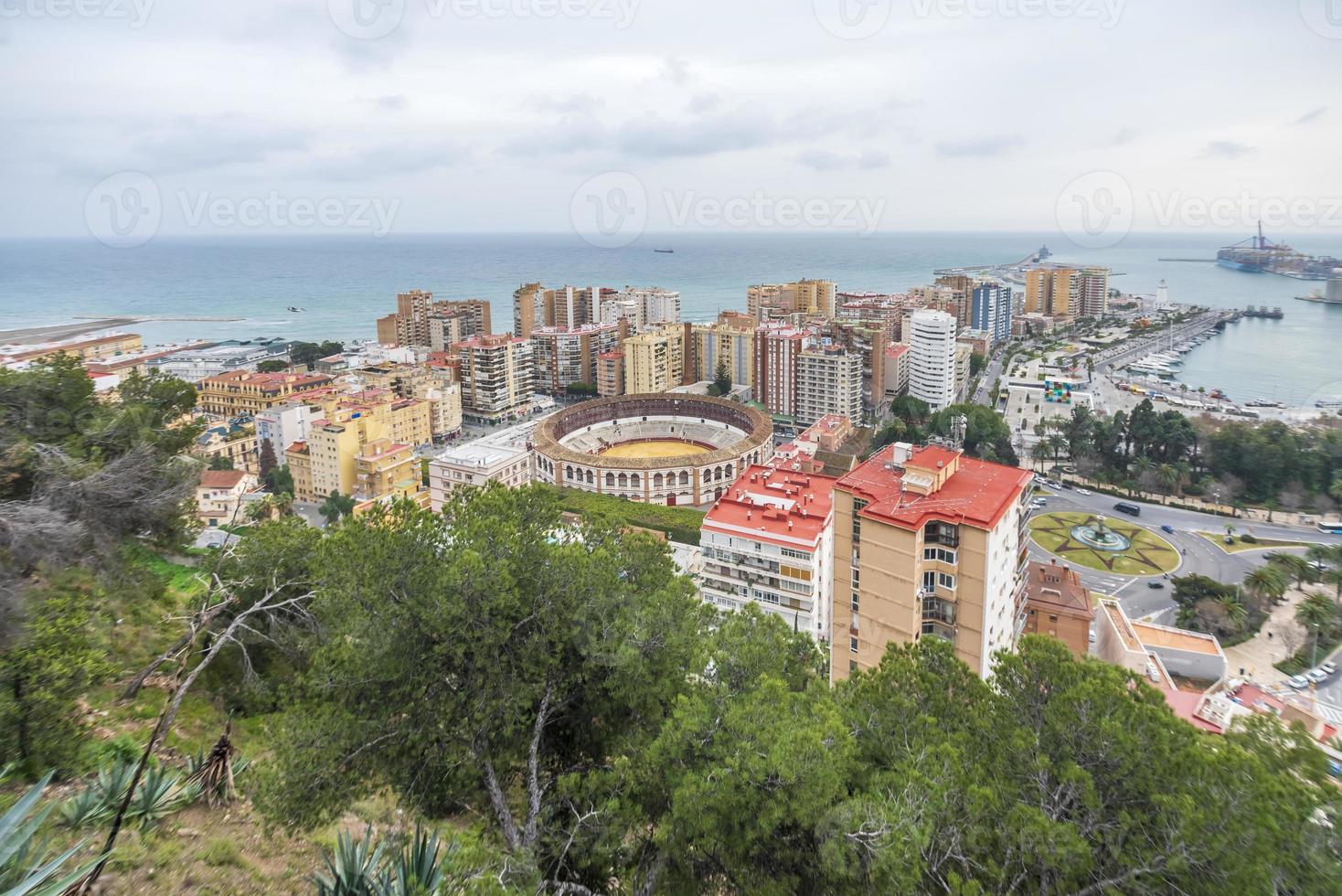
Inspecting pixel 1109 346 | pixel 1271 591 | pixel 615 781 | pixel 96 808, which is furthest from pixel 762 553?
pixel 1109 346

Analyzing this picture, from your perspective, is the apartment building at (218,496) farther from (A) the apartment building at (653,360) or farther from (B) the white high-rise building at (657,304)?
(B) the white high-rise building at (657,304)

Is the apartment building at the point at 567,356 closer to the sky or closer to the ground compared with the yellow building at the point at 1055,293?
closer to the ground

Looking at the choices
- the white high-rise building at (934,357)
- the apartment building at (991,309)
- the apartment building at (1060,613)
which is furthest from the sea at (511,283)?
the apartment building at (1060,613)

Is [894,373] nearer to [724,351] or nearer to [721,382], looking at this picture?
[724,351]

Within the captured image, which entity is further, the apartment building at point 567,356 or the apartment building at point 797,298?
the apartment building at point 797,298

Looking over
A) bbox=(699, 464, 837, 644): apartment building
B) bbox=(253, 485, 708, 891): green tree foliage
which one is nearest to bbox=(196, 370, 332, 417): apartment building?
bbox=(699, 464, 837, 644): apartment building

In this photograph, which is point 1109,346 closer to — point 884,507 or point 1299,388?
point 1299,388
